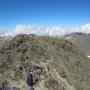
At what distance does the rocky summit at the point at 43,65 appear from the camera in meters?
36.1

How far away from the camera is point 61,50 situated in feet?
157

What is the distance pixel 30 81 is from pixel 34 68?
834 inches

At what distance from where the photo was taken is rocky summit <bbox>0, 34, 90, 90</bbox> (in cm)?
3606

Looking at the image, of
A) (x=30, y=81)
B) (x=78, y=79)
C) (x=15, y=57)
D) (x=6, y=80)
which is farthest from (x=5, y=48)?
(x=30, y=81)

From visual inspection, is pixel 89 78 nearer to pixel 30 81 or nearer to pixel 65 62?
pixel 65 62

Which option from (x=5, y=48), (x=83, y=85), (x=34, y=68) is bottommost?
(x=83, y=85)

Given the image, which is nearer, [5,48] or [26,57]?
[26,57]

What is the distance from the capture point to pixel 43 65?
38.5m

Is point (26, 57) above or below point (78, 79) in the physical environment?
above

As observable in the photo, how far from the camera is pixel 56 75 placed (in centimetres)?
3784

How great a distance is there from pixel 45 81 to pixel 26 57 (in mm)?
6997

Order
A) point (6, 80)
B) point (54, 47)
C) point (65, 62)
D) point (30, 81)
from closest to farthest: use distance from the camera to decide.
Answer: point (30, 81) < point (6, 80) < point (65, 62) < point (54, 47)

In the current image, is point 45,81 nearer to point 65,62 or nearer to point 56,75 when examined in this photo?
point 56,75

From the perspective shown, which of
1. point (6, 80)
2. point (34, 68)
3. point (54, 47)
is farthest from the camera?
point (54, 47)
